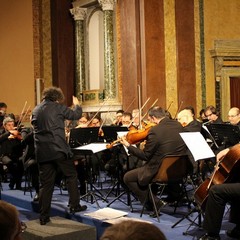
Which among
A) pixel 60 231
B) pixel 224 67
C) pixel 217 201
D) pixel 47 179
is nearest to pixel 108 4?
pixel 224 67

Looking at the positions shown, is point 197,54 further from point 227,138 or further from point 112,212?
point 112,212

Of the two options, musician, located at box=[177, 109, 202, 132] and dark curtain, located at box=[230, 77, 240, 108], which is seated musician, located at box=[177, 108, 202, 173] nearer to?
musician, located at box=[177, 109, 202, 132]

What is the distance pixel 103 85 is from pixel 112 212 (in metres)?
7.41

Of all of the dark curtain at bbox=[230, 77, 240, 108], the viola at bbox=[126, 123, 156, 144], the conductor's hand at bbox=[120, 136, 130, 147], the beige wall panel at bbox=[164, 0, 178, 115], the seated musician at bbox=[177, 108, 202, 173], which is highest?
the beige wall panel at bbox=[164, 0, 178, 115]

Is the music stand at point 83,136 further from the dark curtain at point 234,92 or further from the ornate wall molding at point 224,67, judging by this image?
the dark curtain at point 234,92

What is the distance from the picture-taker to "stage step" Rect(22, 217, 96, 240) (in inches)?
201

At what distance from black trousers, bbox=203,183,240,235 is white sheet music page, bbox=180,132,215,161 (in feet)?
2.04

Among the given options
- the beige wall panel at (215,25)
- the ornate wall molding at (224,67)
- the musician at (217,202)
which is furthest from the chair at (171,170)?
the ornate wall molding at (224,67)

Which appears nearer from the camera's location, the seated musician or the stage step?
the stage step

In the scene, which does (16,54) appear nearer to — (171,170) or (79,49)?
(79,49)

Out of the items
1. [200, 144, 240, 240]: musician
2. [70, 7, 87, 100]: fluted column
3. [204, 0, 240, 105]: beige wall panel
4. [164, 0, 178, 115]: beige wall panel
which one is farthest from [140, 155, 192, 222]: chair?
[70, 7, 87, 100]: fluted column

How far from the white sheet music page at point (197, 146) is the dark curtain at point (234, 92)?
23.9 feet

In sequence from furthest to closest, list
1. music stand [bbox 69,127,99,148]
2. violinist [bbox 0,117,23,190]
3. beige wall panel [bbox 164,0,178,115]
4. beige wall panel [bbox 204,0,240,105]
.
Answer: beige wall panel [bbox 204,0,240,105]
beige wall panel [bbox 164,0,178,115]
violinist [bbox 0,117,23,190]
music stand [bbox 69,127,99,148]

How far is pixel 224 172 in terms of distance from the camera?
14.6 feet
